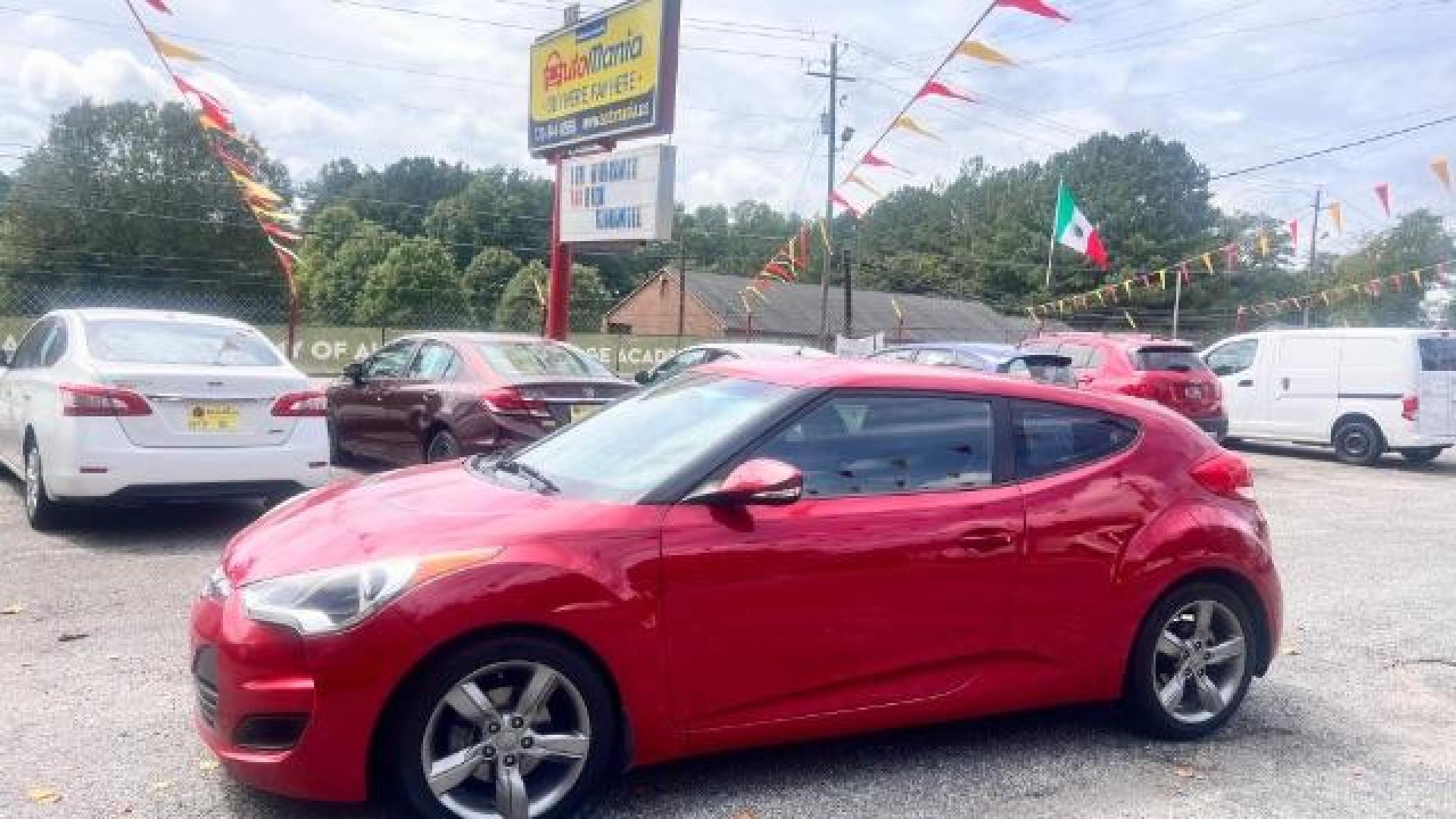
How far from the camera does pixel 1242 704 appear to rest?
489 cm

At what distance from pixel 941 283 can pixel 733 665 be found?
257 ft

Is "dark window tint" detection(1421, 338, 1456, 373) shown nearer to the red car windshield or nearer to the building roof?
the red car windshield

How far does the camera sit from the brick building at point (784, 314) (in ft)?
175

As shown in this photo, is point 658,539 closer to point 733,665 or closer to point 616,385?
point 733,665

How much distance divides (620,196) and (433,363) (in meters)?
6.30

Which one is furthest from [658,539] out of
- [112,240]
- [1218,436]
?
[112,240]

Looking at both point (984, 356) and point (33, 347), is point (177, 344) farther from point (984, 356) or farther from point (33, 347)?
point (984, 356)

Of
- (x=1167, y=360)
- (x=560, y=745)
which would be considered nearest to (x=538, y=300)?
(x=1167, y=360)

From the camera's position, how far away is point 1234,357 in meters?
16.8

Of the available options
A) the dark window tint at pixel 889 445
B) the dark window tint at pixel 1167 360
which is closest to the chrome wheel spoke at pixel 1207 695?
the dark window tint at pixel 889 445

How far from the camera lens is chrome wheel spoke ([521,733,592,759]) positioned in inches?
132

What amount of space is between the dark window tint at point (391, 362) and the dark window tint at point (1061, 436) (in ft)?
22.1

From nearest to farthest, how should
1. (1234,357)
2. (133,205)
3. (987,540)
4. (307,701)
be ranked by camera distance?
(307,701) < (987,540) < (1234,357) < (133,205)

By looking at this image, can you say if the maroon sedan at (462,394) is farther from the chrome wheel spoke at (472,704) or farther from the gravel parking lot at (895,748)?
the chrome wheel spoke at (472,704)
